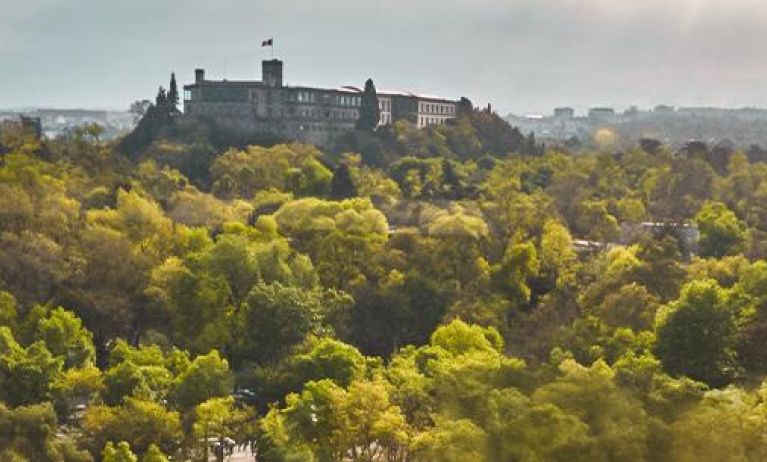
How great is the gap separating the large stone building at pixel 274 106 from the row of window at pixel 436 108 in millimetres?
7181

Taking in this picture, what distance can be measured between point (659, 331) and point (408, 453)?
25.9 ft

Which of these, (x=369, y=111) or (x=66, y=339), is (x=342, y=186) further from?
(x=66, y=339)

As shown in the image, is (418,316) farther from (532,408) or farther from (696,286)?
(532,408)

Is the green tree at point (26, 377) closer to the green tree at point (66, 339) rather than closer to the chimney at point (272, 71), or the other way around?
the green tree at point (66, 339)

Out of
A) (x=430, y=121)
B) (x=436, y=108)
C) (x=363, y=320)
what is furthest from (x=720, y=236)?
(x=436, y=108)

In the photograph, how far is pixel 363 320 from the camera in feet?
105

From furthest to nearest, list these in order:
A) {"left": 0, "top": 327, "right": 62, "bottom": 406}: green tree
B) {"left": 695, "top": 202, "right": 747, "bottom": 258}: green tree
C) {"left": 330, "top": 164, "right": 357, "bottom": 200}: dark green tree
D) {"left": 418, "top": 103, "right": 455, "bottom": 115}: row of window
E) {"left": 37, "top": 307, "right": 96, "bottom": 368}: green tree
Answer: {"left": 418, "top": 103, "right": 455, "bottom": 115}: row of window → {"left": 330, "top": 164, "right": 357, "bottom": 200}: dark green tree → {"left": 695, "top": 202, "right": 747, "bottom": 258}: green tree → {"left": 37, "top": 307, "right": 96, "bottom": 368}: green tree → {"left": 0, "top": 327, "right": 62, "bottom": 406}: green tree

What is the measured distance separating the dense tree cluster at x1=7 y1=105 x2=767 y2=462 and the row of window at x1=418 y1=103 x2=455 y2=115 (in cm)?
2688

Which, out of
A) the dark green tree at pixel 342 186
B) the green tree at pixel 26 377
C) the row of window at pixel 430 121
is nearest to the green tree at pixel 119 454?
the green tree at pixel 26 377

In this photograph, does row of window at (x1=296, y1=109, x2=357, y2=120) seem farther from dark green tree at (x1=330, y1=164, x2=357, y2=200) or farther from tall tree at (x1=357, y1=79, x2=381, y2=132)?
dark green tree at (x1=330, y1=164, x2=357, y2=200)

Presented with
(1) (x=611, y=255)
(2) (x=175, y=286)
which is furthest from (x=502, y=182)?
(2) (x=175, y=286)

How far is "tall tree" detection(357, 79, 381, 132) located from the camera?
6881 cm

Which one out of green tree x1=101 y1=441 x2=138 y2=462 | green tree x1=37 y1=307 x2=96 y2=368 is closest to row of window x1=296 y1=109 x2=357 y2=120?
green tree x1=37 y1=307 x2=96 y2=368

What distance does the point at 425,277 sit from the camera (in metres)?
34.3
